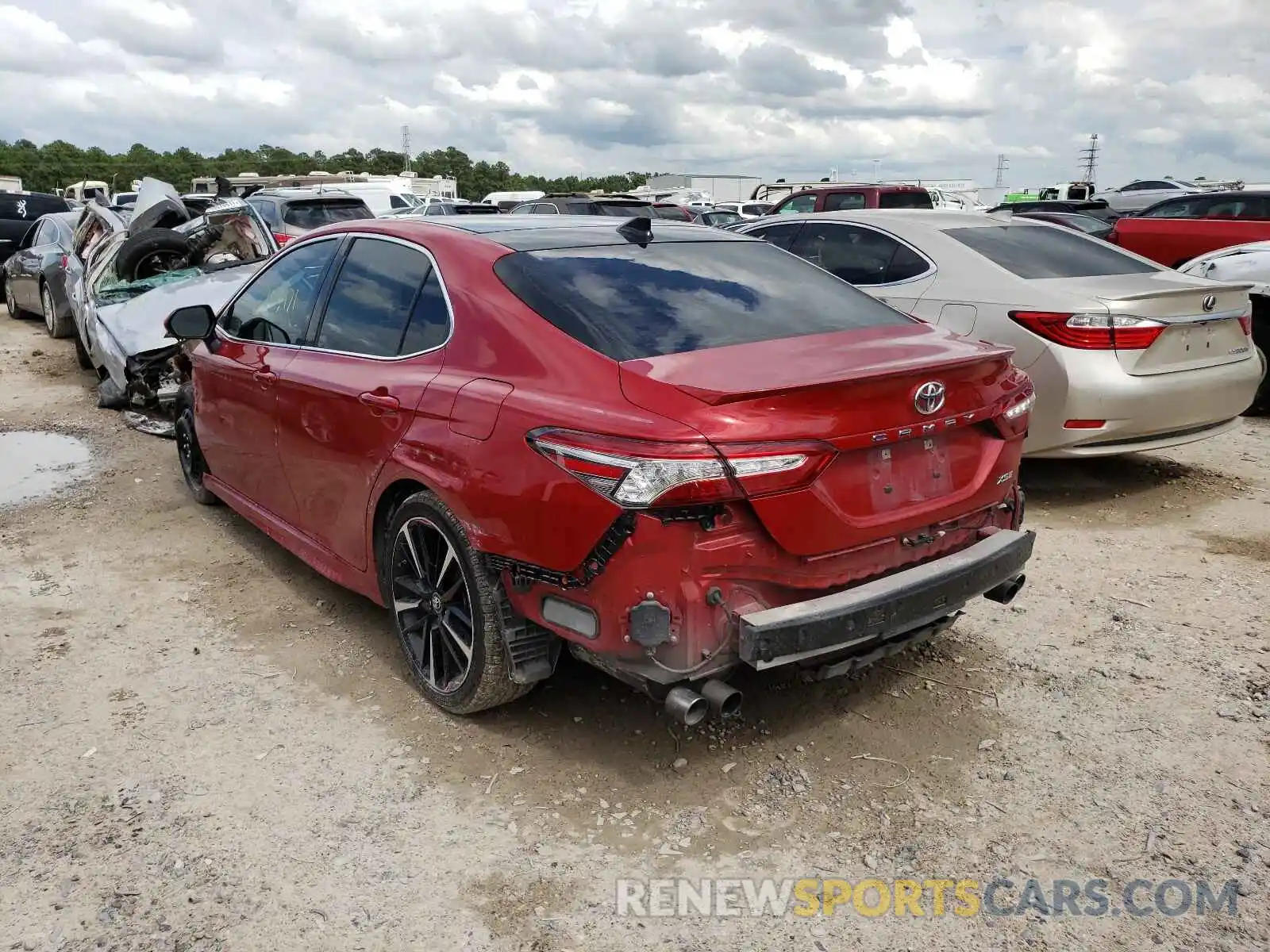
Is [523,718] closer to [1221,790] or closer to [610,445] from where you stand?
[610,445]

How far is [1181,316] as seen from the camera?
548 cm

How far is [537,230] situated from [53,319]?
446 inches

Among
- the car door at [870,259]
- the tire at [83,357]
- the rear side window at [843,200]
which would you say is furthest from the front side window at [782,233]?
the rear side window at [843,200]

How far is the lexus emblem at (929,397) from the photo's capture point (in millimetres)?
3000

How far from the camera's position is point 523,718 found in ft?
11.5

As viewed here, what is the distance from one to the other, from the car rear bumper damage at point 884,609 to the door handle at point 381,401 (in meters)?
1.45

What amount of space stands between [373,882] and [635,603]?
102 cm

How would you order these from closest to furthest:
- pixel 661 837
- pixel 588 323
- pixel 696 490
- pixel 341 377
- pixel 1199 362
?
pixel 696 490 → pixel 661 837 → pixel 588 323 → pixel 341 377 → pixel 1199 362

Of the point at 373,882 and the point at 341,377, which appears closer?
the point at 373,882

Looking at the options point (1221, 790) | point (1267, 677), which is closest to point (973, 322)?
point (1267, 677)

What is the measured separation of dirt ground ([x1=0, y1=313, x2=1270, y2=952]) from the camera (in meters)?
2.57

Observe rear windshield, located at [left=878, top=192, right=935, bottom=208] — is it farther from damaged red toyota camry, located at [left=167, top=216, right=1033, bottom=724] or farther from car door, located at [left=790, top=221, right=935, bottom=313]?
damaged red toyota camry, located at [left=167, top=216, right=1033, bottom=724]

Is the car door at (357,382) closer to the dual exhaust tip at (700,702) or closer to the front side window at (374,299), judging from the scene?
the front side window at (374,299)

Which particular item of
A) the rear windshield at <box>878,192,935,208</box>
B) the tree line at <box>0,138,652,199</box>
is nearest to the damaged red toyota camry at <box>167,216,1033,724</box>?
the rear windshield at <box>878,192,935,208</box>
